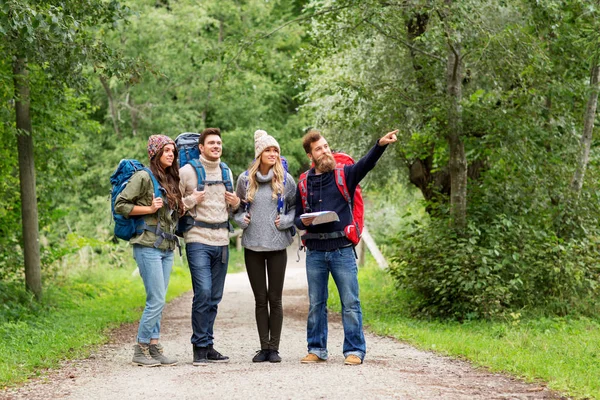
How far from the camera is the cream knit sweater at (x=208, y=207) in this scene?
7.64 metres

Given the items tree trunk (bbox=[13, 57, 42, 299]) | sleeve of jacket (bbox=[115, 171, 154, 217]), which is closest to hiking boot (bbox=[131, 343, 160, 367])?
sleeve of jacket (bbox=[115, 171, 154, 217])

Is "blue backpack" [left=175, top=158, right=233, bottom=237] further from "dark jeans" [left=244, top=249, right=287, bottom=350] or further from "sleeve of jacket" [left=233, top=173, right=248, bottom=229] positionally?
"dark jeans" [left=244, top=249, right=287, bottom=350]

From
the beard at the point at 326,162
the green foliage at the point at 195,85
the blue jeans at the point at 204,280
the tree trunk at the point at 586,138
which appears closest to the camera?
the beard at the point at 326,162

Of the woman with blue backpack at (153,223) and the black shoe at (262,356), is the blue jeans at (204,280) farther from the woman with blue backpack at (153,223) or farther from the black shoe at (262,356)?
the black shoe at (262,356)

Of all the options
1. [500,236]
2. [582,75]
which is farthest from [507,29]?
[500,236]

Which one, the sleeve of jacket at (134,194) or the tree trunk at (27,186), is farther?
the tree trunk at (27,186)

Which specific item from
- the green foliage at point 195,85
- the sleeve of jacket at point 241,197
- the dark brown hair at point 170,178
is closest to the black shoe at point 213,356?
the sleeve of jacket at point 241,197

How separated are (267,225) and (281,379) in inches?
62.9

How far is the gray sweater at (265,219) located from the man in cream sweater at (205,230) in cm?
17

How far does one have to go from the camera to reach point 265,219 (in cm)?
769

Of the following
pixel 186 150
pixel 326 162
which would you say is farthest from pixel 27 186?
pixel 326 162

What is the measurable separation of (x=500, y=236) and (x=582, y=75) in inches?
100

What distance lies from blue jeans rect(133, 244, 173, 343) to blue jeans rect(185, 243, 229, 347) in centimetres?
26

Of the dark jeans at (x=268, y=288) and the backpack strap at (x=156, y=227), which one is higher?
the backpack strap at (x=156, y=227)
